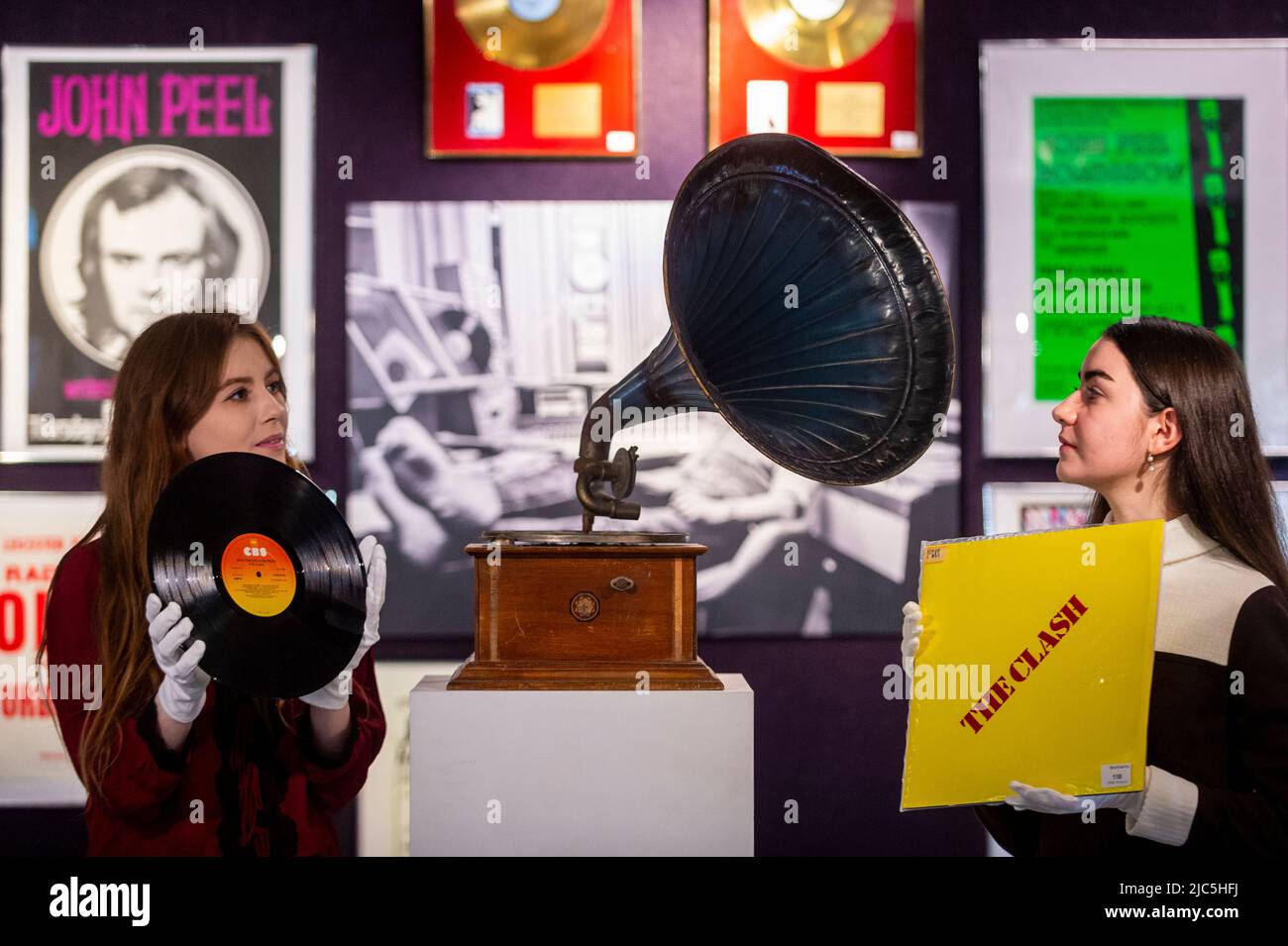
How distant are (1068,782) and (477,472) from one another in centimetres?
154

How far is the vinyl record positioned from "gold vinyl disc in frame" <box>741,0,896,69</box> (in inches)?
66.5

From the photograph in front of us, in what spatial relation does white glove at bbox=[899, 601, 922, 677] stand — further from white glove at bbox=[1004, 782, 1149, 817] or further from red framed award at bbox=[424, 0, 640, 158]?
red framed award at bbox=[424, 0, 640, 158]

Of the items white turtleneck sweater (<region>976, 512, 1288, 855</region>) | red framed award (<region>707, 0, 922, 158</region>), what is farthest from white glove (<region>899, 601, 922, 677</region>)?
red framed award (<region>707, 0, 922, 158</region>)

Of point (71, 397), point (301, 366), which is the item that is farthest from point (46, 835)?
point (301, 366)

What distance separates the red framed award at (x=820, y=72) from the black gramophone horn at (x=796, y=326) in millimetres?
1007

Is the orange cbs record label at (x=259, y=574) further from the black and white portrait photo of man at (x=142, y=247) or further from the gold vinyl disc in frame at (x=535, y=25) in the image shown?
the gold vinyl disc in frame at (x=535, y=25)

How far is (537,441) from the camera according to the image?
250 centimetres

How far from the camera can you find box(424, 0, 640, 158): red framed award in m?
2.50

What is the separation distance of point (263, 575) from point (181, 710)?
0.81 feet

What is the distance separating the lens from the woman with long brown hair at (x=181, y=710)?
1.52 metres

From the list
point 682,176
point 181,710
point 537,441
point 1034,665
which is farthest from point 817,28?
point 181,710

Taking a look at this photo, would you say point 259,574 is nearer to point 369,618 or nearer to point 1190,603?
point 369,618

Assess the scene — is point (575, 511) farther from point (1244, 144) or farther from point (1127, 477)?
point (1244, 144)

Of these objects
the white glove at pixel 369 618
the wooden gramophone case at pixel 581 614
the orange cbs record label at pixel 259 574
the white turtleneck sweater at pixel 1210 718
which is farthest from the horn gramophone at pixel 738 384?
the white turtleneck sweater at pixel 1210 718
